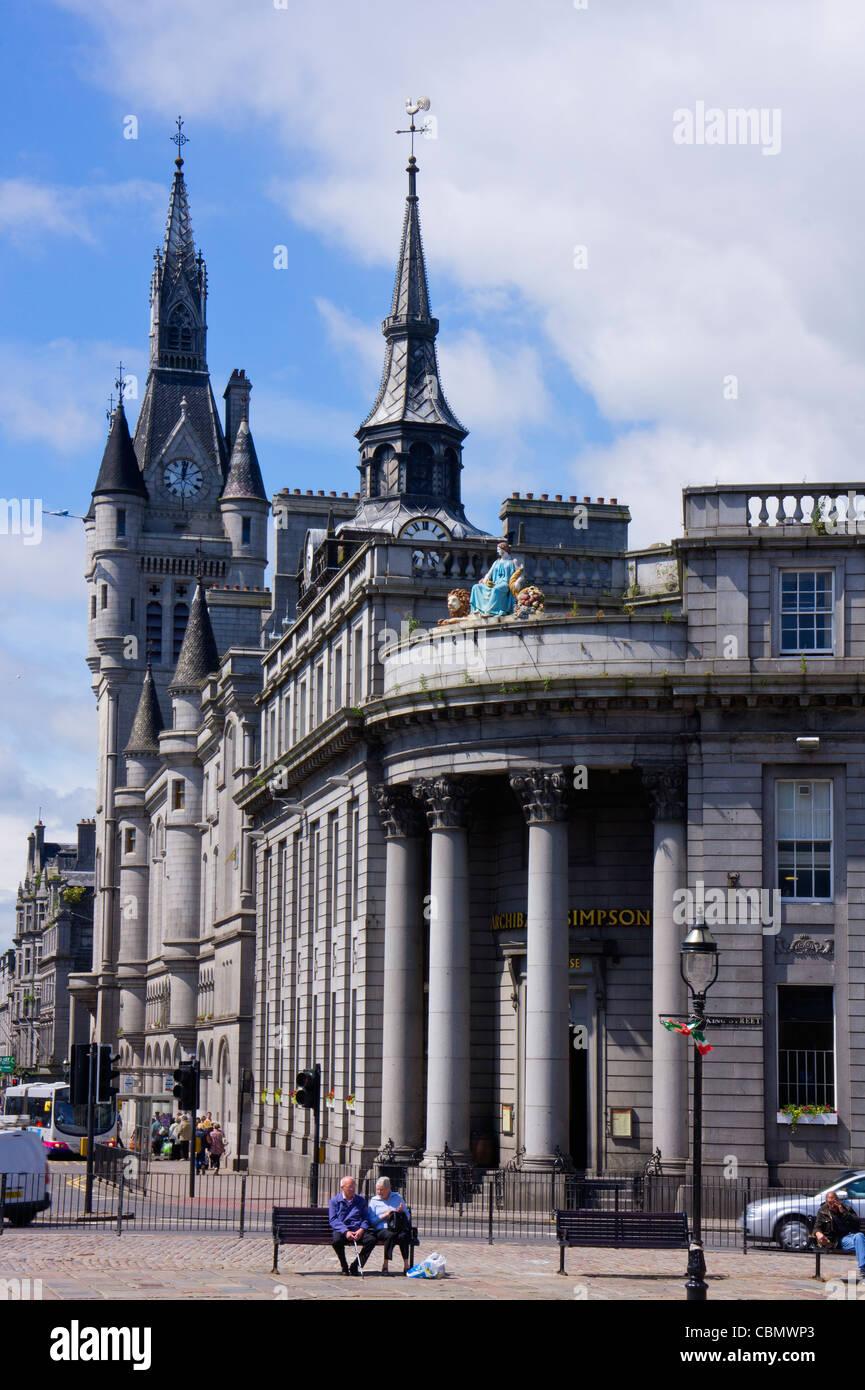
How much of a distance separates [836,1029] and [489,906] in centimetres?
1013

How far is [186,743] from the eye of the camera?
9794 centimetres

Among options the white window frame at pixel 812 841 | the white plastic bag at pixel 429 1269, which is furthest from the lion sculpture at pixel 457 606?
the white plastic bag at pixel 429 1269

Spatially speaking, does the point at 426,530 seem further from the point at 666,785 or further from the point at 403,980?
the point at 666,785

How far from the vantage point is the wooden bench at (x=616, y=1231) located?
30125 mm

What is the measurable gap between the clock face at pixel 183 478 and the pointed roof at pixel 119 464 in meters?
4.45

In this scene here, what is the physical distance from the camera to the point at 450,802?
44.8m

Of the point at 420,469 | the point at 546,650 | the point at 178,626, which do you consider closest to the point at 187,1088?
the point at 546,650

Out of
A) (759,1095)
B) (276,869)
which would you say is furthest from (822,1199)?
(276,869)

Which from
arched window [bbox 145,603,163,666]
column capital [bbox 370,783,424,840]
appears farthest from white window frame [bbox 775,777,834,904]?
arched window [bbox 145,603,163,666]

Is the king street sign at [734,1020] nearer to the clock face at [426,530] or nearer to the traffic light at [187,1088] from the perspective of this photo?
the clock face at [426,530]

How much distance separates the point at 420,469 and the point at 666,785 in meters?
34.2

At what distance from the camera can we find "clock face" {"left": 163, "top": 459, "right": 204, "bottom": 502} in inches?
5994
